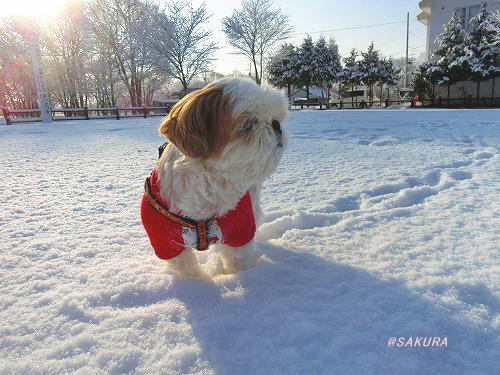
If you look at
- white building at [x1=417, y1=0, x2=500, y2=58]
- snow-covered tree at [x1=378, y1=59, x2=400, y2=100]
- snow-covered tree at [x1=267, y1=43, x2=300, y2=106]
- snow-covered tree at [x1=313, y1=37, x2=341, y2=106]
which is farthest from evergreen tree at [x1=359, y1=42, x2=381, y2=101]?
snow-covered tree at [x1=267, y1=43, x2=300, y2=106]

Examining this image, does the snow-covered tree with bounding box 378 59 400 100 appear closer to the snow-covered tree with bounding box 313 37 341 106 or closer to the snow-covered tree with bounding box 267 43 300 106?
the snow-covered tree with bounding box 313 37 341 106

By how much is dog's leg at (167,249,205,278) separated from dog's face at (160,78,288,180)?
55 centimetres

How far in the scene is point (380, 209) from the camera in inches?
107

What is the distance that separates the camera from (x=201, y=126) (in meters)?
1.68

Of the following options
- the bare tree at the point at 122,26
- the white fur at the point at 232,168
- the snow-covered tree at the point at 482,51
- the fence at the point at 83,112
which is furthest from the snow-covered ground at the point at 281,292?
the bare tree at the point at 122,26

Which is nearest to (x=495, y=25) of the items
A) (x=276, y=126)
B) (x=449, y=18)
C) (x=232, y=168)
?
(x=449, y=18)

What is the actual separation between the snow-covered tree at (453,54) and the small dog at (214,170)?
96.0 ft

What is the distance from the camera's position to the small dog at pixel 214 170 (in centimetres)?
169

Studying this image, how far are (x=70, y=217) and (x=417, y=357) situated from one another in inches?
106

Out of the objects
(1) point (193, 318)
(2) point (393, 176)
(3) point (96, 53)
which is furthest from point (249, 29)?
(1) point (193, 318)

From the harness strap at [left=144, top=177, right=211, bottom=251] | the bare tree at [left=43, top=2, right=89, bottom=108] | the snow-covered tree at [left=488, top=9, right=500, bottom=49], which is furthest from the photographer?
the bare tree at [left=43, top=2, right=89, bottom=108]

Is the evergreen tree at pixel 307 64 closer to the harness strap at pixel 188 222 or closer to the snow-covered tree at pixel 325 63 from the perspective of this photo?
the snow-covered tree at pixel 325 63

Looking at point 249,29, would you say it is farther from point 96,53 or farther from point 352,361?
point 352,361

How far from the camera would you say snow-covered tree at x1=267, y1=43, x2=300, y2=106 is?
35156 mm
